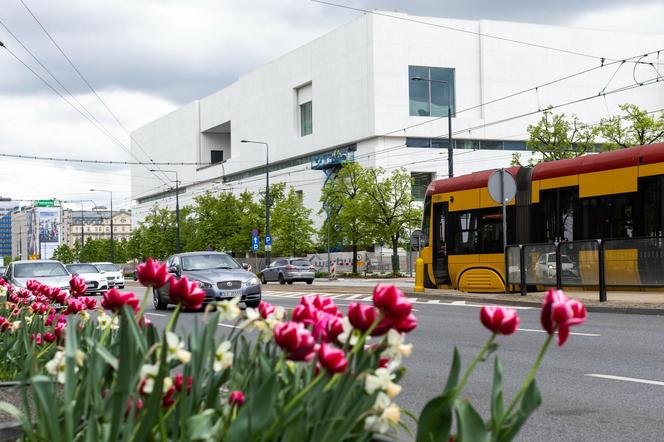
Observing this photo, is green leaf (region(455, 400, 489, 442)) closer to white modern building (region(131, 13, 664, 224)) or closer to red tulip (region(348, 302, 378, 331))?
red tulip (region(348, 302, 378, 331))

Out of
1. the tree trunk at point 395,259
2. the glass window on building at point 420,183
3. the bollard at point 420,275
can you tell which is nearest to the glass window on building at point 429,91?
the glass window on building at point 420,183

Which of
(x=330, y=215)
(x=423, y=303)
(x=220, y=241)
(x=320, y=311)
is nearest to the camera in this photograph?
(x=320, y=311)

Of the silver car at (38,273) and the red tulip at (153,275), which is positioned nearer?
the red tulip at (153,275)

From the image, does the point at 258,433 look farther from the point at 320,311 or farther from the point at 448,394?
the point at 320,311

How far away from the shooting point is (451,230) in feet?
79.5

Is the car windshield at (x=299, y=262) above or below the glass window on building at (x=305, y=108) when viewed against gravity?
below

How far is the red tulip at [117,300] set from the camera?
123 inches

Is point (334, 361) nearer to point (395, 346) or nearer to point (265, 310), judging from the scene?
point (395, 346)

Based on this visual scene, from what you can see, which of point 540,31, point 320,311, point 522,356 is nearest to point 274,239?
point 540,31

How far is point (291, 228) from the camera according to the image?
66.1 m

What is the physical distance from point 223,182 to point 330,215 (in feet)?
110

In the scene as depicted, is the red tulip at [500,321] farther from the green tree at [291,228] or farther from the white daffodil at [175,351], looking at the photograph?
the green tree at [291,228]

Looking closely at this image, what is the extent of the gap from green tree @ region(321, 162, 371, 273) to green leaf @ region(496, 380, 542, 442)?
5286cm

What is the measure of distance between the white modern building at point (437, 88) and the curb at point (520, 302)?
4136 cm
